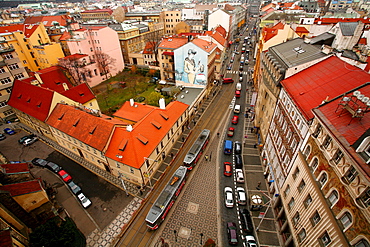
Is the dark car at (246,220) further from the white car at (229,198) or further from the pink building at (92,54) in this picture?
the pink building at (92,54)

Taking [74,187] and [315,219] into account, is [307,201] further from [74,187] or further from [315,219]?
[74,187]

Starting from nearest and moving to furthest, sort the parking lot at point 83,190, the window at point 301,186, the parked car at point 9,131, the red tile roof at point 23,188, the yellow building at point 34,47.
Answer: the window at point 301,186, the red tile roof at point 23,188, the parking lot at point 83,190, the parked car at point 9,131, the yellow building at point 34,47

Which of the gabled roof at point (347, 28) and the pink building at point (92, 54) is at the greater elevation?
the gabled roof at point (347, 28)

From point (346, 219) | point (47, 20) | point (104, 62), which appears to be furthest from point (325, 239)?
point (47, 20)

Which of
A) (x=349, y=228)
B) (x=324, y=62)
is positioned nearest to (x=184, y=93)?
(x=324, y=62)

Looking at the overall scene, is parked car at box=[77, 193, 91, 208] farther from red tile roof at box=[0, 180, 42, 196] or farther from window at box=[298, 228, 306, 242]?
window at box=[298, 228, 306, 242]

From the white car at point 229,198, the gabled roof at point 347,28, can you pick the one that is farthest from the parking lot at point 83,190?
the gabled roof at point 347,28

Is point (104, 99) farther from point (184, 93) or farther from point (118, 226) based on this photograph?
point (118, 226)
